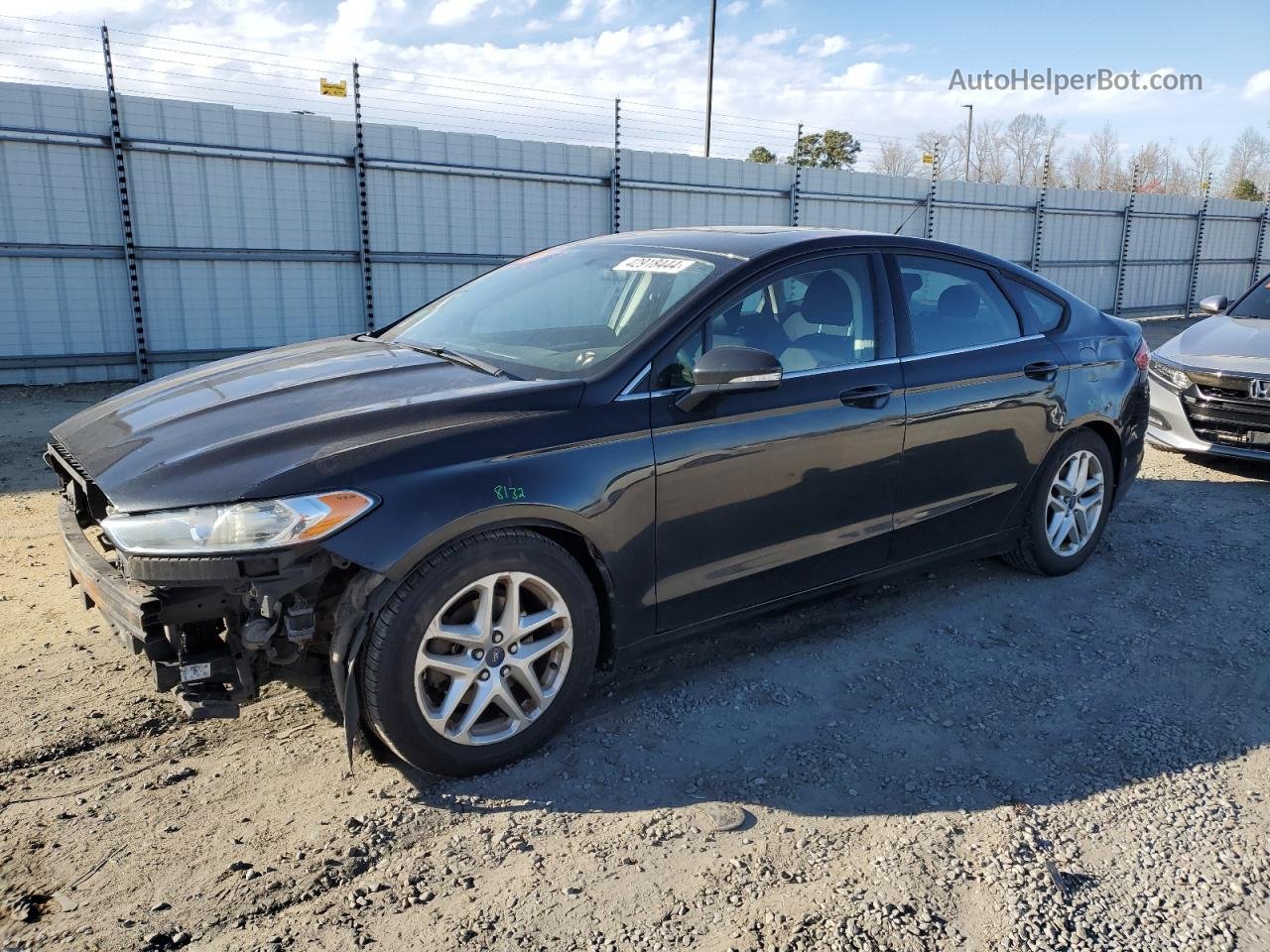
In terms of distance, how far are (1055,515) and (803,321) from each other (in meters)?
1.93

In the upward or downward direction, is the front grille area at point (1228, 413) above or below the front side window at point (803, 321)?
below

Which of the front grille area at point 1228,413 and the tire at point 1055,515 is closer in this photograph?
the tire at point 1055,515

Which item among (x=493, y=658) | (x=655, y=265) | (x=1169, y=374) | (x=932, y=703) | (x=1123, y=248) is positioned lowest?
(x=932, y=703)

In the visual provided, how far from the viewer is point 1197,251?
2223 cm

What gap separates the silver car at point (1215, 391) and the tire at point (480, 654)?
18.6 feet

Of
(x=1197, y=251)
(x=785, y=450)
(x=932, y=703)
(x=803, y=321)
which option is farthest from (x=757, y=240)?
(x=1197, y=251)

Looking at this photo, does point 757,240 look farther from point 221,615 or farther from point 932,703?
point 221,615

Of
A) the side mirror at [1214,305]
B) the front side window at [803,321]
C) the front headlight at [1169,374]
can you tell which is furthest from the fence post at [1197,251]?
the front side window at [803,321]

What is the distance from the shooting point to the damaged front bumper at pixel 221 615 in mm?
2582

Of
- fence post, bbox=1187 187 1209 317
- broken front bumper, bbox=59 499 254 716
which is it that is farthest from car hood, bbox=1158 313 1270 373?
fence post, bbox=1187 187 1209 317

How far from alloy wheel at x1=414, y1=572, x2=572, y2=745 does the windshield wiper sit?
0.83 meters

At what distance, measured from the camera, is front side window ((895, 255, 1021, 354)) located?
13.4 ft

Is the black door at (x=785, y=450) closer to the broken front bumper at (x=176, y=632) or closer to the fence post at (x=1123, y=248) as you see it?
the broken front bumper at (x=176, y=632)

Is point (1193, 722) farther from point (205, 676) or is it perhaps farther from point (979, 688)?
point (205, 676)
